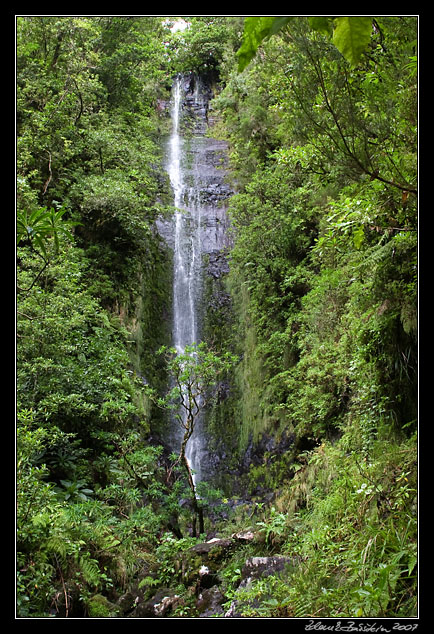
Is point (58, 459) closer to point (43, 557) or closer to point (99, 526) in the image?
point (99, 526)

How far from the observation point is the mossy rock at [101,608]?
3963mm

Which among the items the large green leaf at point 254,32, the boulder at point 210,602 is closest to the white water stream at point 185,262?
the boulder at point 210,602

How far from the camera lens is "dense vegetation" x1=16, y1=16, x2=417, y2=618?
2.79 meters

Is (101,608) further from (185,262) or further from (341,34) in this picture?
(185,262)

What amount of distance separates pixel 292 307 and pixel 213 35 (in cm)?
1521

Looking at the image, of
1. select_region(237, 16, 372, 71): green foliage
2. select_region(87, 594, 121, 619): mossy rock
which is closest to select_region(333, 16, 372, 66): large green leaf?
select_region(237, 16, 372, 71): green foliage

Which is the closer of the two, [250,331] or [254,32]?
[254,32]

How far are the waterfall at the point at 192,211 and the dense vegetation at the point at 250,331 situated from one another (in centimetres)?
54

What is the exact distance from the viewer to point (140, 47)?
12.8m

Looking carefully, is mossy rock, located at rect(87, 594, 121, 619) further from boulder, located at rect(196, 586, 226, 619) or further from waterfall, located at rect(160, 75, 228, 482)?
waterfall, located at rect(160, 75, 228, 482)

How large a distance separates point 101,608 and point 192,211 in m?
12.3

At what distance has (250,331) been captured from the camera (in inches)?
406

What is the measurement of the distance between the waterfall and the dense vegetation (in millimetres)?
537

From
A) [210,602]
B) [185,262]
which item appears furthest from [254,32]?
[185,262]
